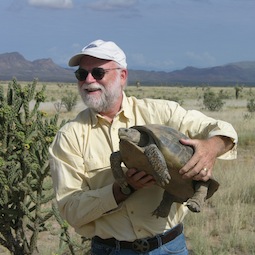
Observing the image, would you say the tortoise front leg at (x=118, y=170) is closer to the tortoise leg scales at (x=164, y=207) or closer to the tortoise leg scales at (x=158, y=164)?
the tortoise leg scales at (x=158, y=164)

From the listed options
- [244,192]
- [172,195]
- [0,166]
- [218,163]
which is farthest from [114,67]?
[218,163]

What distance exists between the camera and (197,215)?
7.68 metres

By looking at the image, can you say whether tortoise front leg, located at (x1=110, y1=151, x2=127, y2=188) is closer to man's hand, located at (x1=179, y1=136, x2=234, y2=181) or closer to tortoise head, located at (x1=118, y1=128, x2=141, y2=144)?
tortoise head, located at (x1=118, y1=128, x2=141, y2=144)

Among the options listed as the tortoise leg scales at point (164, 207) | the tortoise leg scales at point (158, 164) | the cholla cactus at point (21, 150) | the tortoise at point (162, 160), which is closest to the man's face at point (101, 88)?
the tortoise at point (162, 160)

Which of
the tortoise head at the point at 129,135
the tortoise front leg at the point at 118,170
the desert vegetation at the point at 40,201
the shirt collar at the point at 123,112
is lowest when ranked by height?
the desert vegetation at the point at 40,201

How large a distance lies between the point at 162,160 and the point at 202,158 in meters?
0.22

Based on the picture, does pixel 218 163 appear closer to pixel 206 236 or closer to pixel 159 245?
pixel 206 236

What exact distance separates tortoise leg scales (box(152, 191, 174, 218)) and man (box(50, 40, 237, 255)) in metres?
0.07

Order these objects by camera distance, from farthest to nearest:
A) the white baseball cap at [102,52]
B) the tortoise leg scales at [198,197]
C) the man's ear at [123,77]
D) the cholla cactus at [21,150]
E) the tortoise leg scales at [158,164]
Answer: the cholla cactus at [21,150] → the man's ear at [123,77] → the white baseball cap at [102,52] → the tortoise leg scales at [198,197] → the tortoise leg scales at [158,164]

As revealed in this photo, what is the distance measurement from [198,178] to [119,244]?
63 cm

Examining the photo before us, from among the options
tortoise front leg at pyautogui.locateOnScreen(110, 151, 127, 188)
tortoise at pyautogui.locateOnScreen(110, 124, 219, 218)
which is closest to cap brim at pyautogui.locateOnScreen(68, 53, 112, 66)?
tortoise at pyautogui.locateOnScreen(110, 124, 219, 218)

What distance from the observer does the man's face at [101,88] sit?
323 centimetres

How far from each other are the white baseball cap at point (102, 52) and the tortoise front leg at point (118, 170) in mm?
623

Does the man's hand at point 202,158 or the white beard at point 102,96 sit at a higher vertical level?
the white beard at point 102,96
